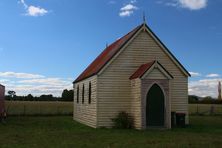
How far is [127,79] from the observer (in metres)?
27.0

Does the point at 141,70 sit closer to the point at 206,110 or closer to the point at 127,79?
the point at 127,79

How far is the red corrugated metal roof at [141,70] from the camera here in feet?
81.2

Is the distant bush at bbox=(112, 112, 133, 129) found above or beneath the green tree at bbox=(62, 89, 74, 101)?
beneath

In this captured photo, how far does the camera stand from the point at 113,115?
26406 millimetres

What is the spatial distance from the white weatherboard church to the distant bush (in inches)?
12.6

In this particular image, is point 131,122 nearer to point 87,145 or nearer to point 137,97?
point 137,97

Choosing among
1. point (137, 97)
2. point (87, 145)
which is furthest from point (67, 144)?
point (137, 97)

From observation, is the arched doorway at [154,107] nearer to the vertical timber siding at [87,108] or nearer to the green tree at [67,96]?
the vertical timber siding at [87,108]

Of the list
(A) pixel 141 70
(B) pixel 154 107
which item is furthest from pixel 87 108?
(B) pixel 154 107

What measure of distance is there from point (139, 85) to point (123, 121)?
2793 millimetres

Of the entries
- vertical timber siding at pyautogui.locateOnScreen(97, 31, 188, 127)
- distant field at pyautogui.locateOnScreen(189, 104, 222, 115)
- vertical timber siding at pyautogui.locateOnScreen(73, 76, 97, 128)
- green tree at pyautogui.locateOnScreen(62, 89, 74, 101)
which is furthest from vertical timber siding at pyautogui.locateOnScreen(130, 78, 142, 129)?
green tree at pyautogui.locateOnScreen(62, 89, 74, 101)

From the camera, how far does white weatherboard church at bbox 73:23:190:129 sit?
2502 cm

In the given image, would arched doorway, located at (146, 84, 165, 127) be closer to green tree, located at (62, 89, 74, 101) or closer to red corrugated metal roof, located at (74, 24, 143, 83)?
red corrugated metal roof, located at (74, 24, 143, 83)

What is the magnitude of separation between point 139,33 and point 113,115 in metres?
6.25
